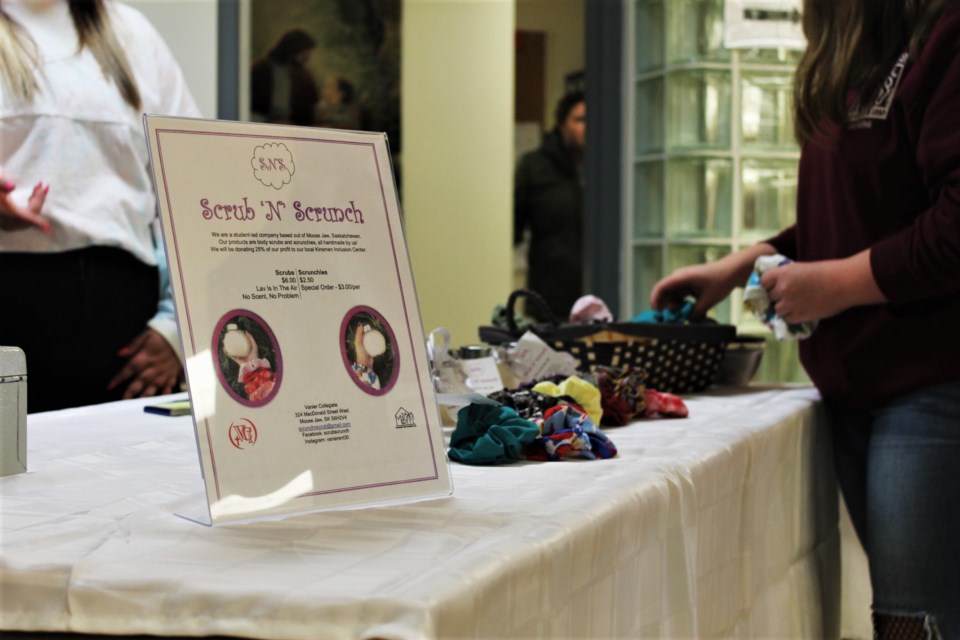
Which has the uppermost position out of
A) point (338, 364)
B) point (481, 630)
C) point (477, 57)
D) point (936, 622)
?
point (477, 57)

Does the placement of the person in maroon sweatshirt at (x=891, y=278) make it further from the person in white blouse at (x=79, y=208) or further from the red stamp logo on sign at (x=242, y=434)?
the person in white blouse at (x=79, y=208)

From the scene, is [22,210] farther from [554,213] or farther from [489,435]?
[554,213]

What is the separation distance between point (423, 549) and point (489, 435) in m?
0.36

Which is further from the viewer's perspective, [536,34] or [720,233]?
[536,34]

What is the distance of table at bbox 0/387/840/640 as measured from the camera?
0.60 meters

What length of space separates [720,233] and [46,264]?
7.90ft

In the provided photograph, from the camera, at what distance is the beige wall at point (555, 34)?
5750 mm

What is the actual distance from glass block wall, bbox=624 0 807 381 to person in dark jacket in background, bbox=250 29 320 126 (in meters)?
2.38

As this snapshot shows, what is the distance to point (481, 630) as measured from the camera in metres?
0.62

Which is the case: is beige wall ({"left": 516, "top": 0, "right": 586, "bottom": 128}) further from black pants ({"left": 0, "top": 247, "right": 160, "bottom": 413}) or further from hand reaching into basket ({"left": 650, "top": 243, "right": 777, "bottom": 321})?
black pants ({"left": 0, "top": 247, "right": 160, "bottom": 413})

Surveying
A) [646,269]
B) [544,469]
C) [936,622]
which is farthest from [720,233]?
[544,469]

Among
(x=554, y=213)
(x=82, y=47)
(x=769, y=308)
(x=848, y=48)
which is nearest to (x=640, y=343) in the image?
(x=769, y=308)

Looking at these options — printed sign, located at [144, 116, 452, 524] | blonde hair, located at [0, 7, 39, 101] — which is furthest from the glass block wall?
printed sign, located at [144, 116, 452, 524]

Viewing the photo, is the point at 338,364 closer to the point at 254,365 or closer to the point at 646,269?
the point at 254,365
